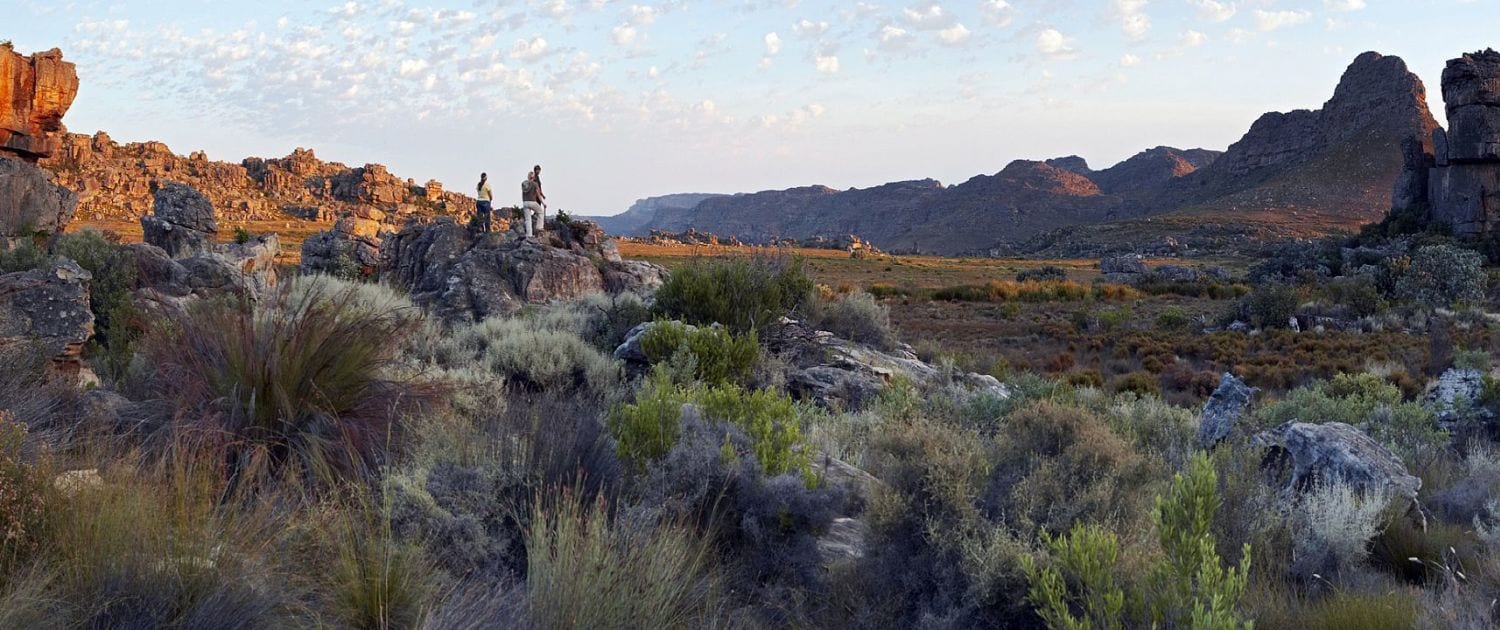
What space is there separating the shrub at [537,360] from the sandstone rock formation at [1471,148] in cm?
5598

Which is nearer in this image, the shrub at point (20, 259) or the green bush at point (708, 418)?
the green bush at point (708, 418)

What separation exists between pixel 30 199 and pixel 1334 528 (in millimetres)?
30385

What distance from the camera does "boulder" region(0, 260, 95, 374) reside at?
24.3 feet

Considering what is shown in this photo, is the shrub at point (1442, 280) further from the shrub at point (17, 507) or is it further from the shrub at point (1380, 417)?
the shrub at point (17, 507)

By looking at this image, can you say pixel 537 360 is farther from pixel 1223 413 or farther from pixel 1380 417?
pixel 1380 417

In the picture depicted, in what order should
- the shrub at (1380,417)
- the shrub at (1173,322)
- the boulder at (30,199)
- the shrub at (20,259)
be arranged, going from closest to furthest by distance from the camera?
the shrub at (1380,417), the shrub at (20,259), the boulder at (30,199), the shrub at (1173,322)

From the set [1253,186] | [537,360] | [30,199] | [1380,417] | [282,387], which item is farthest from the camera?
[1253,186]

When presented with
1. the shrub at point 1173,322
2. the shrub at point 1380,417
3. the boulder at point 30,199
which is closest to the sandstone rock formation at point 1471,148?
the shrub at point 1173,322

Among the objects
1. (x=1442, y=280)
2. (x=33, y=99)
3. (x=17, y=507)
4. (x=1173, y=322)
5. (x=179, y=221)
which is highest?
(x=33, y=99)

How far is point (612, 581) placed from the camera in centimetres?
328

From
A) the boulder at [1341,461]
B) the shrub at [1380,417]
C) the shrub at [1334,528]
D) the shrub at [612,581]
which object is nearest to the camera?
the shrub at [612,581]

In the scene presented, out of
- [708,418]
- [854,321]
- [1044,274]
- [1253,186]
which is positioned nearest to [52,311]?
[708,418]

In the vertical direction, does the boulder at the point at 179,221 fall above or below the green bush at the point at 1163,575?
above

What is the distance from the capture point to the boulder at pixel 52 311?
7.42 m
